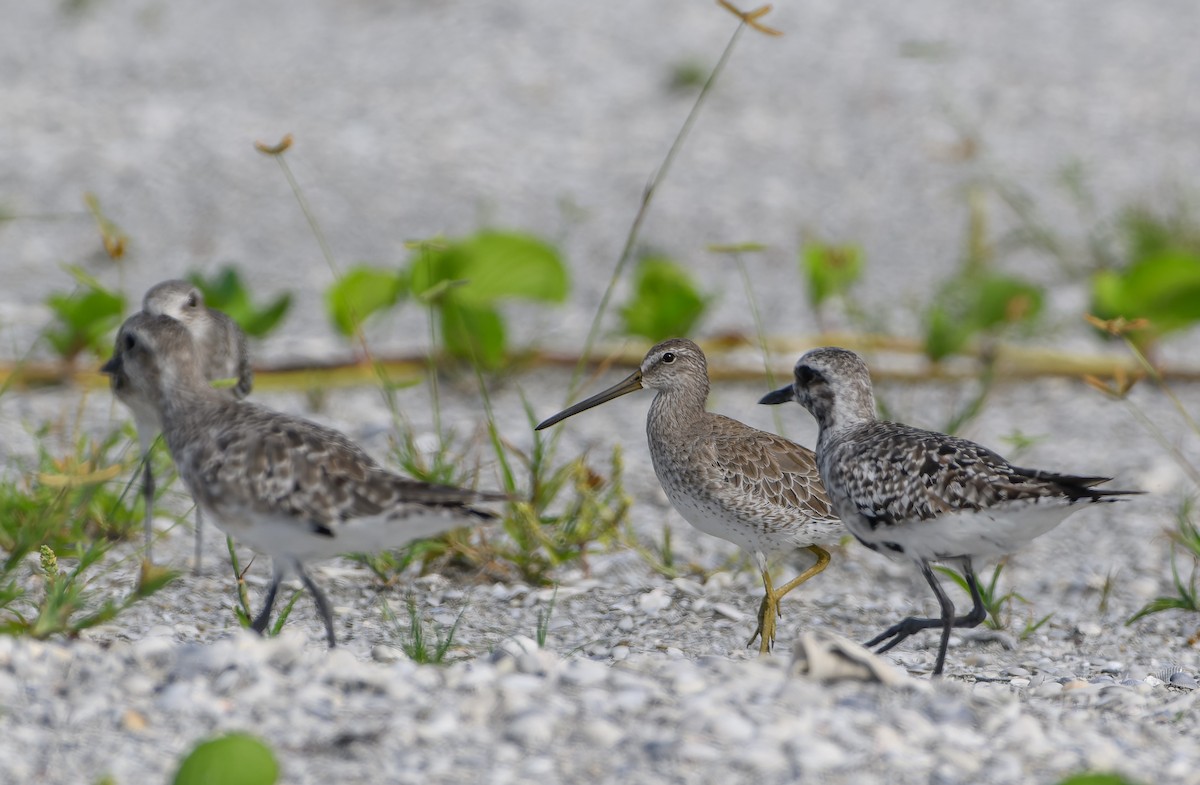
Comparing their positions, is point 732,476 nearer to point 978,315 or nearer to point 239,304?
point 239,304

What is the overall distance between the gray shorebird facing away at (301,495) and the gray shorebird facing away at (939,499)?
1.26 metres

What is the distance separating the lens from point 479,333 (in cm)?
777

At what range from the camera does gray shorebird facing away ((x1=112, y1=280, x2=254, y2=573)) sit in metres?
5.62

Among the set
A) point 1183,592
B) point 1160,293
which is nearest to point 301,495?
point 1183,592

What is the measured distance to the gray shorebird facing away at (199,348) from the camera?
5.62 m

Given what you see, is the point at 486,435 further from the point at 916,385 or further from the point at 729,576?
the point at 916,385

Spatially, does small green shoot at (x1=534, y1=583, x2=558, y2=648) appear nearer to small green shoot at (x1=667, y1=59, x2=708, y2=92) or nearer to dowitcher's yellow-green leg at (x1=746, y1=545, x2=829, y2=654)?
dowitcher's yellow-green leg at (x1=746, y1=545, x2=829, y2=654)

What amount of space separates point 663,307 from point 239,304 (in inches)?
85.6

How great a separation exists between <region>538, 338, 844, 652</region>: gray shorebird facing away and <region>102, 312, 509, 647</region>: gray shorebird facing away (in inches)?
43.5

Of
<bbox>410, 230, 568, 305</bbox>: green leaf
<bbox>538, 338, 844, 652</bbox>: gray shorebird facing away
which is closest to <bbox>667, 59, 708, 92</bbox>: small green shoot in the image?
<bbox>410, 230, 568, 305</bbox>: green leaf

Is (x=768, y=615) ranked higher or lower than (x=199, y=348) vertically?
lower

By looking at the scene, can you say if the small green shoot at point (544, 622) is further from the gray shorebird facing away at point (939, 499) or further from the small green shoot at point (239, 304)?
the small green shoot at point (239, 304)

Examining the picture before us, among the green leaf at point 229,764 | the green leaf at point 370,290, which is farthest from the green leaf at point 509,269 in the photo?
the green leaf at point 229,764

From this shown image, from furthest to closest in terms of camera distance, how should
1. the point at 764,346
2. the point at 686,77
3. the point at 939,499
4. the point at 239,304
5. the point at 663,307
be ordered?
the point at 686,77 → the point at 663,307 → the point at 239,304 → the point at 764,346 → the point at 939,499
